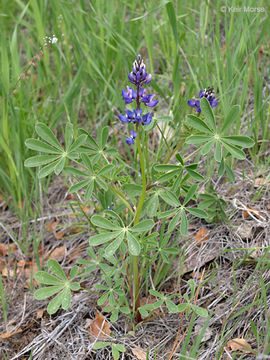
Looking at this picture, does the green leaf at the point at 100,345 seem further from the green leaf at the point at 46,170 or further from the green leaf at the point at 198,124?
the green leaf at the point at 198,124

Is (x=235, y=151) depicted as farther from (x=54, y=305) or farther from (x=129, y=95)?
(x=54, y=305)

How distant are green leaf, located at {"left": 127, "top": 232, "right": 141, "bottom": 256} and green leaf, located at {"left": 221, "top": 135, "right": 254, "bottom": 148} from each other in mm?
588

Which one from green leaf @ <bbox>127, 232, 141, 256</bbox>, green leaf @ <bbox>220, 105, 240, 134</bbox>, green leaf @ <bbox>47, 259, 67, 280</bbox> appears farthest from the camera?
green leaf @ <bbox>47, 259, 67, 280</bbox>

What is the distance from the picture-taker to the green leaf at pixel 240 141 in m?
1.69

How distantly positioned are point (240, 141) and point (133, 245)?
647mm

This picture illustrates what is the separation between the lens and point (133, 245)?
165 centimetres

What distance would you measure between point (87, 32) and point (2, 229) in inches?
65.7

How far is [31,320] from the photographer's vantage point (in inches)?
88.1

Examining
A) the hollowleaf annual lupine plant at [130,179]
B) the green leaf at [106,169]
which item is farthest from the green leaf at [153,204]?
the green leaf at [106,169]

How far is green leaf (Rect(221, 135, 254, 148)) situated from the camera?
169 centimetres

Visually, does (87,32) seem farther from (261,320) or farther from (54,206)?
(261,320)

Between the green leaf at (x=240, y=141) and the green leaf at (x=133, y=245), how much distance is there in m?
0.59

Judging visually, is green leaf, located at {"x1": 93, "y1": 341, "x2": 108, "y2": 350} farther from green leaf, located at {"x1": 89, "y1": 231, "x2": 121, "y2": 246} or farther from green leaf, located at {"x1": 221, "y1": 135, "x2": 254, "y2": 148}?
green leaf, located at {"x1": 221, "y1": 135, "x2": 254, "y2": 148}

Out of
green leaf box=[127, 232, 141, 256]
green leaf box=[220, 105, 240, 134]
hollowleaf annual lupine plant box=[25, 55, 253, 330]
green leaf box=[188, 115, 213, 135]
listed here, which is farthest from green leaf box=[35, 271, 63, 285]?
green leaf box=[220, 105, 240, 134]
